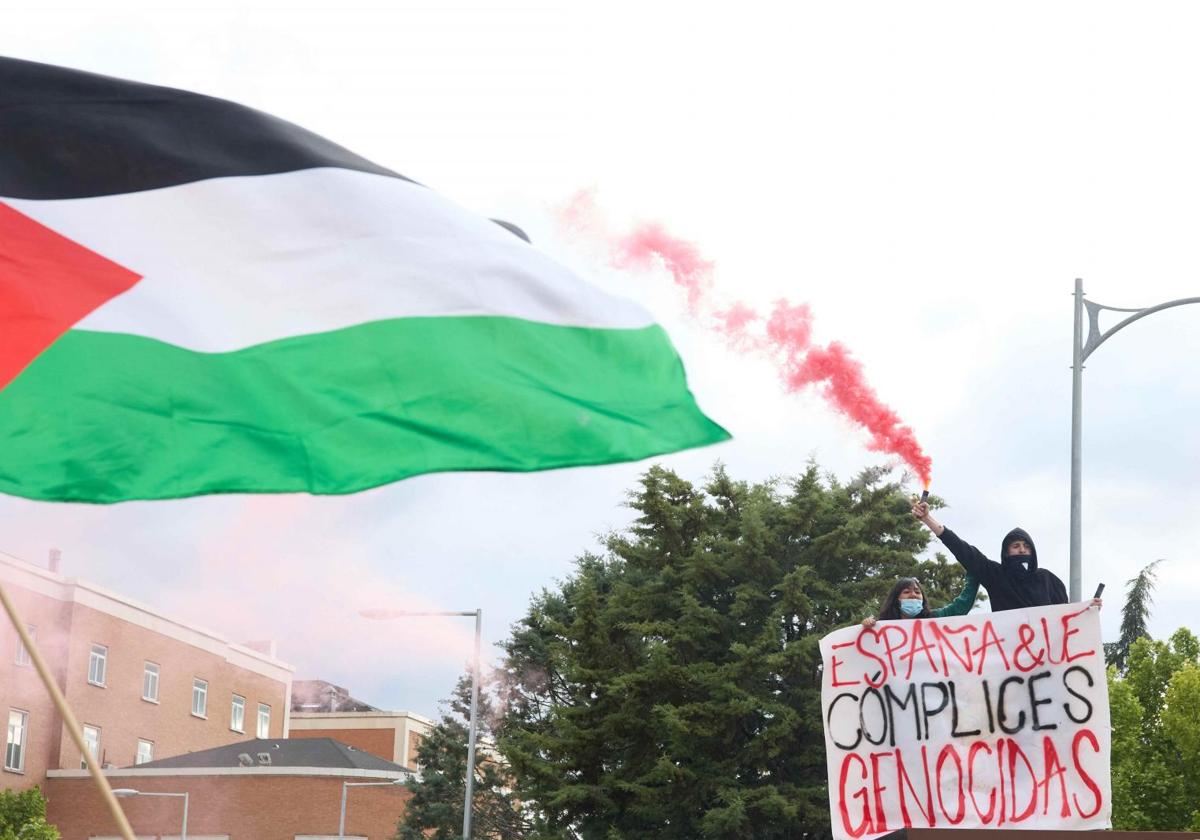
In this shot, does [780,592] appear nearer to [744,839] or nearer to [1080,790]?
[744,839]

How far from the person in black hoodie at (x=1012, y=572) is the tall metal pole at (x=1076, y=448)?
23.2 ft

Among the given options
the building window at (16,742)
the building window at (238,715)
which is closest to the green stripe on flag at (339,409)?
the building window at (16,742)

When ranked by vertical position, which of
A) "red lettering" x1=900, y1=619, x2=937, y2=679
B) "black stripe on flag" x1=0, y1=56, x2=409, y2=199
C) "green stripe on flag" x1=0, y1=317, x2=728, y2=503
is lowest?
"red lettering" x1=900, y1=619, x2=937, y2=679

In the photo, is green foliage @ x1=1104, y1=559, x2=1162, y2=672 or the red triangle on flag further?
green foliage @ x1=1104, y1=559, x2=1162, y2=672

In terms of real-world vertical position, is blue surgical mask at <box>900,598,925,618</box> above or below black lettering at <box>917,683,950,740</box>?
above

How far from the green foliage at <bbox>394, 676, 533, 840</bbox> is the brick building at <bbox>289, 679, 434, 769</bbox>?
30449 mm

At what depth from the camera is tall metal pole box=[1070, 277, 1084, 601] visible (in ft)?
53.8

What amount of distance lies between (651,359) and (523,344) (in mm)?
387

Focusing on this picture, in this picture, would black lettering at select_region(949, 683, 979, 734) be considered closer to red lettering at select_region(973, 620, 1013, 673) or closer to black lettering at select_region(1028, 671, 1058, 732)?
red lettering at select_region(973, 620, 1013, 673)

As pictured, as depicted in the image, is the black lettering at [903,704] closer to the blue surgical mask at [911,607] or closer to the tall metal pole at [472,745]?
the blue surgical mask at [911,607]

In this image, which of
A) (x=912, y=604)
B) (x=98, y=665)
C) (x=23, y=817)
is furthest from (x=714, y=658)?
(x=98, y=665)

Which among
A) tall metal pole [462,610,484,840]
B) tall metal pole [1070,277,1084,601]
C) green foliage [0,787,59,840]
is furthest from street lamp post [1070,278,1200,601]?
green foliage [0,787,59,840]

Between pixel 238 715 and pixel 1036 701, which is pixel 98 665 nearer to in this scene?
pixel 238 715

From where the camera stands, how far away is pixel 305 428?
15.5ft
